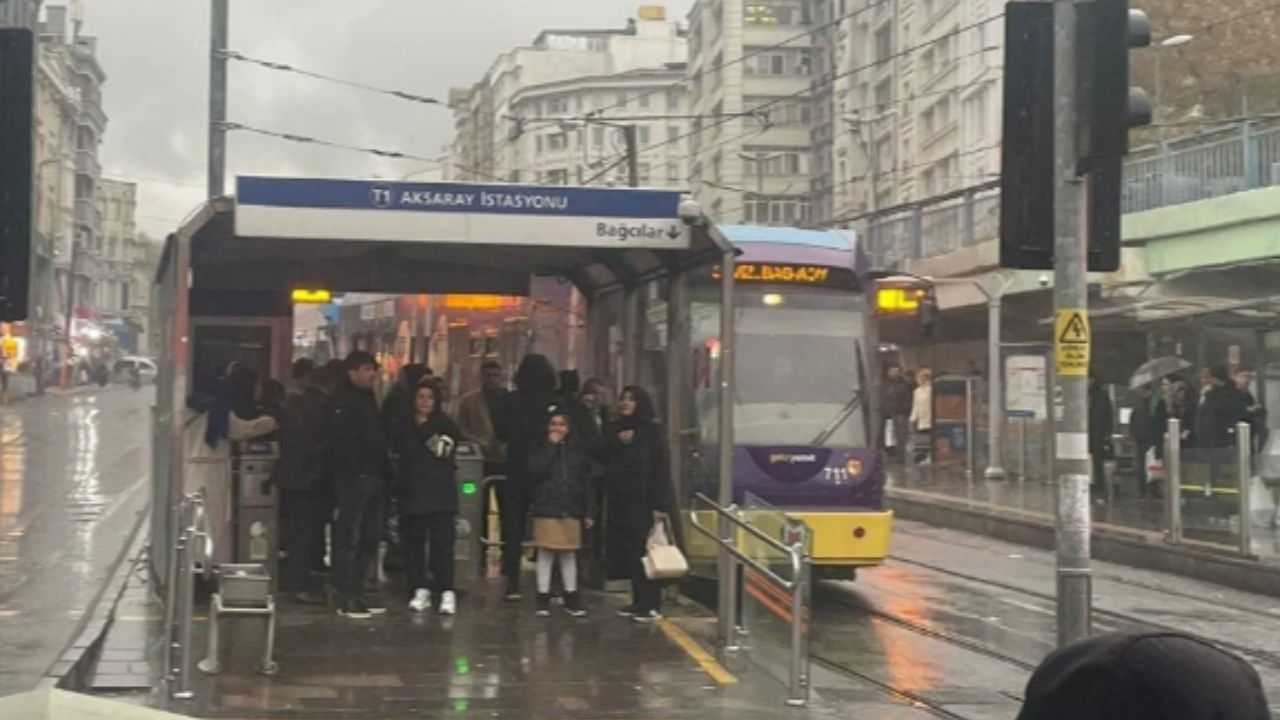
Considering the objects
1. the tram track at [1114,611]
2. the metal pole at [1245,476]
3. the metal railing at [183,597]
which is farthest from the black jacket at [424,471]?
the metal pole at [1245,476]

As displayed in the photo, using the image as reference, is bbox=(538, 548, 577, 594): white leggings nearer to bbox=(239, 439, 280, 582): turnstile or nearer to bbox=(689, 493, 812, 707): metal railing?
bbox=(689, 493, 812, 707): metal railing

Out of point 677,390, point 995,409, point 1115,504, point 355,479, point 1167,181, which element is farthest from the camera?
point 1167,181

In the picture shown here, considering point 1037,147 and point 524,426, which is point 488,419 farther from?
point 1037,147

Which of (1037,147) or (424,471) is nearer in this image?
(1037,147)

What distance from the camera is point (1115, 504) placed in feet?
75.8

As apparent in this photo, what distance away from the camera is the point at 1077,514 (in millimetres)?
8312

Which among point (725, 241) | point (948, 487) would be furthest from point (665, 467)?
point (948, 487)

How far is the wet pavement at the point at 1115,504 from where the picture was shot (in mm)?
16719

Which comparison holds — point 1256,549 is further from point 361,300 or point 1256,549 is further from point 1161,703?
point 1161,703

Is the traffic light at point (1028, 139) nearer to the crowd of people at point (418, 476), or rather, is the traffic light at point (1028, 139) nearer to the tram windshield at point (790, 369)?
the crowd of people at point (418, 476)

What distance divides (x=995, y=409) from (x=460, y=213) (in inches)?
770

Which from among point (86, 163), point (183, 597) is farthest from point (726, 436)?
point (86, 163)

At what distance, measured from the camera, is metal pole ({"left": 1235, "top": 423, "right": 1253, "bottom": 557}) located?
16.3 meters

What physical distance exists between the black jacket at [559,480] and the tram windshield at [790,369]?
1516mm
